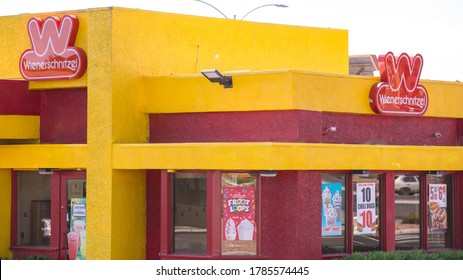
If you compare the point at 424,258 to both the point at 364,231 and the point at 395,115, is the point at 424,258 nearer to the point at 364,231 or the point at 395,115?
the point at 364,231

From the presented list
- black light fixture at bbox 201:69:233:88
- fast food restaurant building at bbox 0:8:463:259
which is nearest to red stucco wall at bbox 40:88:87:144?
fast food restaurant building at bbox 0:8:463:259

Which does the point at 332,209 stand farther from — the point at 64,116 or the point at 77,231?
the point at 64,116

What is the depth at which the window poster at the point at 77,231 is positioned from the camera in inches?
905

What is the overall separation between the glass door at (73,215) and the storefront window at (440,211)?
28.8ft

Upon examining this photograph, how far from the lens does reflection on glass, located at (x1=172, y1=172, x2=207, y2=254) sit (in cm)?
2181

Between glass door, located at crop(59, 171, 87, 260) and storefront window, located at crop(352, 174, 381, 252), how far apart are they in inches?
264

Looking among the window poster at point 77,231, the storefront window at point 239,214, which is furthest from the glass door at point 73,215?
the storefront window at point 239,214

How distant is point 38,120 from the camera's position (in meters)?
23.8

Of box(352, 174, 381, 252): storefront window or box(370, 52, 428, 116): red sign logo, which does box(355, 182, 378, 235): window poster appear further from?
box(370, 52, 428, 116): red sign logo

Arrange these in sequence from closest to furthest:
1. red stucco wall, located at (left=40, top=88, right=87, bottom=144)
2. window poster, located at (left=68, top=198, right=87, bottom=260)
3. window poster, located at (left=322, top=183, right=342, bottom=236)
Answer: window poster, located at (left=322, top=183, right=342, bottom=236)
window poster, located at (left=68, top=198, right=87, bottom=260)
red stucco wall, located at (left=40, top=88, right=87, bottom=144)

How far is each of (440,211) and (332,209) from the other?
3487 mm

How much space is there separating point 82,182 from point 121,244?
80.2 inches

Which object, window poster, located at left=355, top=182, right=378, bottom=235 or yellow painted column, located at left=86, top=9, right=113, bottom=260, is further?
window poster, located at left=355, top=182, right=378, bottom=235

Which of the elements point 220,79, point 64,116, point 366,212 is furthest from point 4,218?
point 366,212
